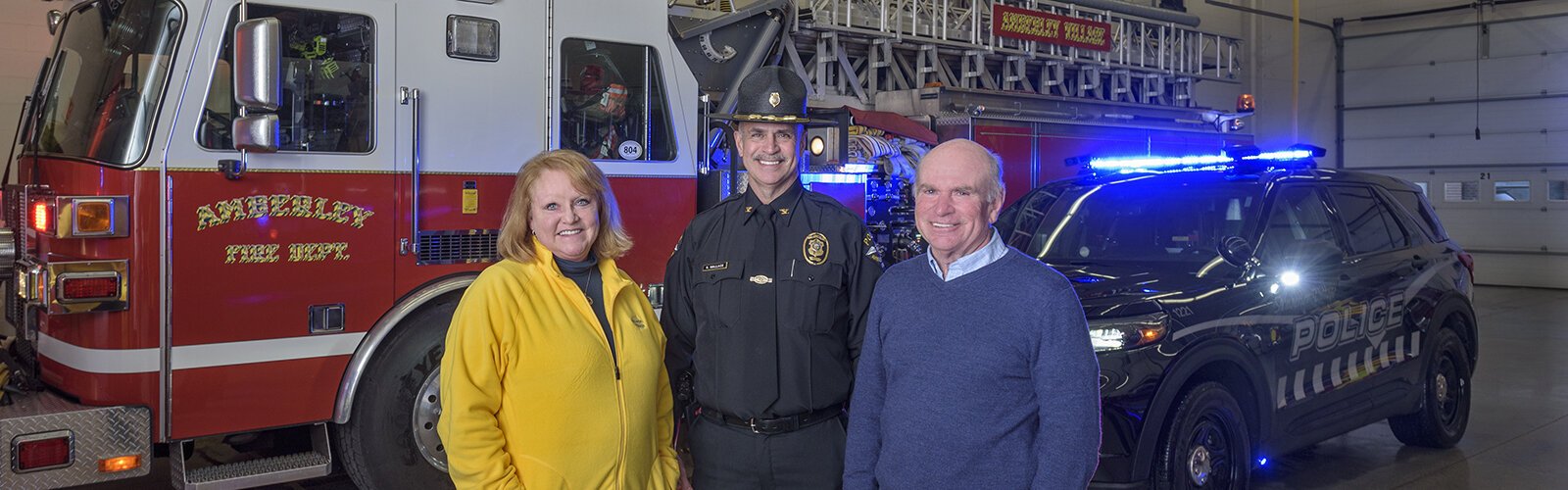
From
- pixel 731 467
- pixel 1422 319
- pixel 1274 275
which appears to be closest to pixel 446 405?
pixel 731 467

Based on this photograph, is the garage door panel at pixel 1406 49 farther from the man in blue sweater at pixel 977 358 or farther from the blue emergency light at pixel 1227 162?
the man in blue sweater at pixel 977 358

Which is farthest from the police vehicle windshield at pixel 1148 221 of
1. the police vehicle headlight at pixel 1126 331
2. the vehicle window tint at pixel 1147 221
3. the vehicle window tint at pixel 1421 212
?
the vehicle window tint at pixel 1421 212

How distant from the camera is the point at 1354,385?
6039mm

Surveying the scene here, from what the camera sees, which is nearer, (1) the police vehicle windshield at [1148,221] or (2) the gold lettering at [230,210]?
(2) the gold lettering at [230,210]

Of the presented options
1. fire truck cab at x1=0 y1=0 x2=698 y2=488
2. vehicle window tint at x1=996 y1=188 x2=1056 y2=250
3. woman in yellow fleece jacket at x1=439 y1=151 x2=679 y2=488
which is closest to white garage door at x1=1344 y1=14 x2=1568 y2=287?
vehicle window tint at x1=996 y1=188 x2=1056 y2=250

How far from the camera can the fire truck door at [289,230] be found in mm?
4715

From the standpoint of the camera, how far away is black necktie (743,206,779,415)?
3.10 meters

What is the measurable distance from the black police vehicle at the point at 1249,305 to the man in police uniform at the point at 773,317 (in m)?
1.88

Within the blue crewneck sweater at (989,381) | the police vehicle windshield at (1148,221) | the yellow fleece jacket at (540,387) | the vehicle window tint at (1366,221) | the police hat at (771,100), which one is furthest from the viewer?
the vehicle window tint at (1366,221)

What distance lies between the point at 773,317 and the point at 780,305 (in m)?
0.03

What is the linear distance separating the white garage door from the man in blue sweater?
20792 mm

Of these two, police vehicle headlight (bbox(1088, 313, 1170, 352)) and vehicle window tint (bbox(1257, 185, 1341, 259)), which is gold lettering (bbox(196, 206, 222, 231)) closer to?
police vehicle headlight (bbox(1088, 313, 1170, 352))

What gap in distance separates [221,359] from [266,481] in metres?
0.49

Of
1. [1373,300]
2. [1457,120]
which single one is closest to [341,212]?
[1373,300]
